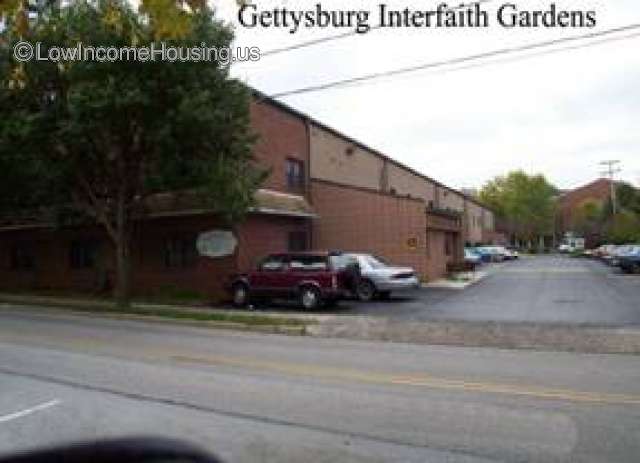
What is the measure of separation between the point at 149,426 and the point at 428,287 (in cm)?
2793

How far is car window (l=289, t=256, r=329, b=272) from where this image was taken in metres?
25.8

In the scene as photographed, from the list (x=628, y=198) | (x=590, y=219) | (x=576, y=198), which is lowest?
(x=590, y=219)

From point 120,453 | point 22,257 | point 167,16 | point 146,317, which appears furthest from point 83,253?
point 120,453

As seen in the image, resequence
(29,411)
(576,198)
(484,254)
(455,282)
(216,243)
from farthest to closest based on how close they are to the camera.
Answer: (576,198) → (484,254) → (455,282) → (216,243) → (29,411)

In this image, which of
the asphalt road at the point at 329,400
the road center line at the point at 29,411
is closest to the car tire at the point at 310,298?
the asphalt road at the point at 329,400

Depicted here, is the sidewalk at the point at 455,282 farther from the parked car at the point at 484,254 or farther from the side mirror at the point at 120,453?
the side mirror at the point at 120,453

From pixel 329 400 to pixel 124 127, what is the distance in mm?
16356

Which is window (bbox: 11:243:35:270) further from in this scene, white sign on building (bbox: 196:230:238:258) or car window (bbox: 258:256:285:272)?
car window (bbox: 258:256:285:272)

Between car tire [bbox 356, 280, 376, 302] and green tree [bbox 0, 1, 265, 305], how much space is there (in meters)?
5.75

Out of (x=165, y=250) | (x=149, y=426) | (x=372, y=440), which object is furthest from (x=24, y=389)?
(x=165, y=250)

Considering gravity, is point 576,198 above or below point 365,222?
above

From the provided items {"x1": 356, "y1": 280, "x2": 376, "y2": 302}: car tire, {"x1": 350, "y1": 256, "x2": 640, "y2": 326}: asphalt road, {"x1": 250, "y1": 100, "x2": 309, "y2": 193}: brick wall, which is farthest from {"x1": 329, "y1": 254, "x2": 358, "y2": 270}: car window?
{"x1": 250, "y1": 100, "x2": 309, "y2": 193}: brick wall

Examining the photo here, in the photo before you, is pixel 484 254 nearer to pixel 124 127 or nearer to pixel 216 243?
pixel 216 243

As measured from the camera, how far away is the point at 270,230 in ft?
104
